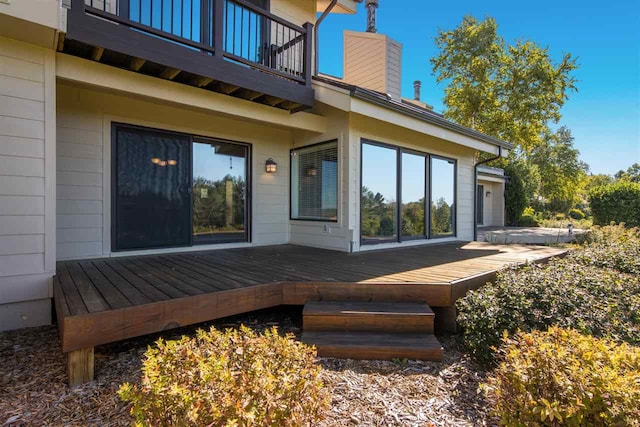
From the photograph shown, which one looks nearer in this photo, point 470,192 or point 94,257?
point 94,257

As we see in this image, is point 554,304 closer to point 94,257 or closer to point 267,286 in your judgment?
point 267,286

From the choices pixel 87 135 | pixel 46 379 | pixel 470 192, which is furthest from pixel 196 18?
pixel 470 192

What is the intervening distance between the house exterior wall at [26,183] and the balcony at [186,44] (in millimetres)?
425

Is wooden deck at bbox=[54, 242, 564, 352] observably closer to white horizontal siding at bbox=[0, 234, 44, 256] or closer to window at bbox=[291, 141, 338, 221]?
white horizontal siding at bbox=[0, 234, 44, 256]

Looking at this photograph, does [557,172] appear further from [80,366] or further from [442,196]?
[80,366]

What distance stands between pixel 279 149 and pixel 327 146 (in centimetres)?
109

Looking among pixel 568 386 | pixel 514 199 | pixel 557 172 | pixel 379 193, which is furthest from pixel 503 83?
pixel 568 386

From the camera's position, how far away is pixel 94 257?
4391 mm

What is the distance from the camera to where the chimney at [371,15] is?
10280 mm

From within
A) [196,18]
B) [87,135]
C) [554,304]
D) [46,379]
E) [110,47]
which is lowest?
[46,379]

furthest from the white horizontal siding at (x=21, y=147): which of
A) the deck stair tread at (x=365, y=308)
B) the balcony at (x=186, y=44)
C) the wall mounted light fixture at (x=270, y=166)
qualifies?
the wall mounted light fixture at (x=270, y=166)

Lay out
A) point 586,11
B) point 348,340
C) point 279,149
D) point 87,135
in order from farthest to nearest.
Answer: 1. point 586,11
2. point 279,149
3. point 87,135
4. point 348,340

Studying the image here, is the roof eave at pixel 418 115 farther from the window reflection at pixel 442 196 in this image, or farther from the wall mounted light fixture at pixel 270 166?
the wall mounted light fixture at pixel 270 166

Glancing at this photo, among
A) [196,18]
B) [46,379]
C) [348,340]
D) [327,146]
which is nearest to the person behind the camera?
[46,379]
